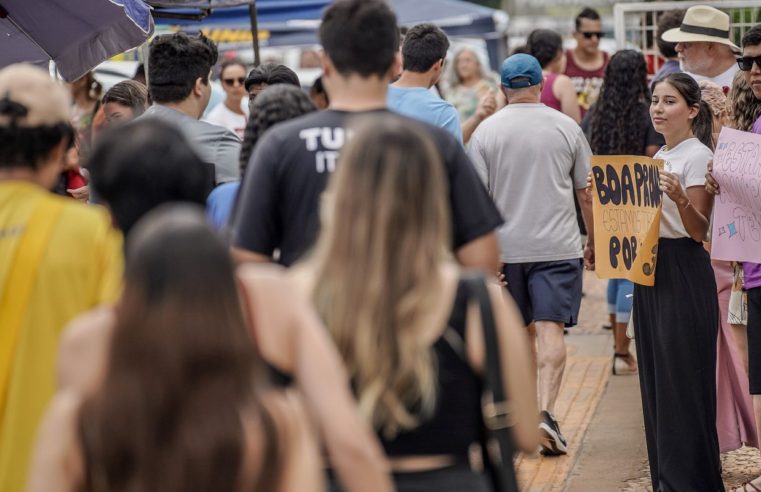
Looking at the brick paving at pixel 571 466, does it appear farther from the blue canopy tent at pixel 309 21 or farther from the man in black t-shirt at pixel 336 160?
the blue canopy tent at pixel 309 21

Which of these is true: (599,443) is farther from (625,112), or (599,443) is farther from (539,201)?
(625,112)

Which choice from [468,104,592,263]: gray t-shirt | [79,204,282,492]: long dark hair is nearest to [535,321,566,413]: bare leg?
[468,104,592,263]: gray t-shirt

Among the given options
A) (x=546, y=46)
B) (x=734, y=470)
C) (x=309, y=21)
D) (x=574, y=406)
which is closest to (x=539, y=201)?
(x=574, y=406)

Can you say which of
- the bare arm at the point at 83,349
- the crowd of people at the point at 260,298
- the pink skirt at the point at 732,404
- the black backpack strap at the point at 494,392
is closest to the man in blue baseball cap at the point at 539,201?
the pink skirt at the point at 732,404

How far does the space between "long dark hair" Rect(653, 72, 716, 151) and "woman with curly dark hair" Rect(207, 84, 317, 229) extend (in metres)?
2.20

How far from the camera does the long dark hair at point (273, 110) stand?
4.36m

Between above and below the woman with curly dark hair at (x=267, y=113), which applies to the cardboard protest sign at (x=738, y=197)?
below

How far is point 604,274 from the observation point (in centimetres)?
611

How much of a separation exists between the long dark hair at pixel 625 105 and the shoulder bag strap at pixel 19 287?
576 centimetres

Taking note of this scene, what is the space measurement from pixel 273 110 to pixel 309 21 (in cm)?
1328

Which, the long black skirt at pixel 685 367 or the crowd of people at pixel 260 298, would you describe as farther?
the long black skirt at pixel 685 367

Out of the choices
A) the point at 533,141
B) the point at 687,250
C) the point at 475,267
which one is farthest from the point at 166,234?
the point at 533,141

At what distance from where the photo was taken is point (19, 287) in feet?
10.1

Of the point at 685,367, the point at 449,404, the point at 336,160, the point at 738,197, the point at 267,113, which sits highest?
the point at 267,113
